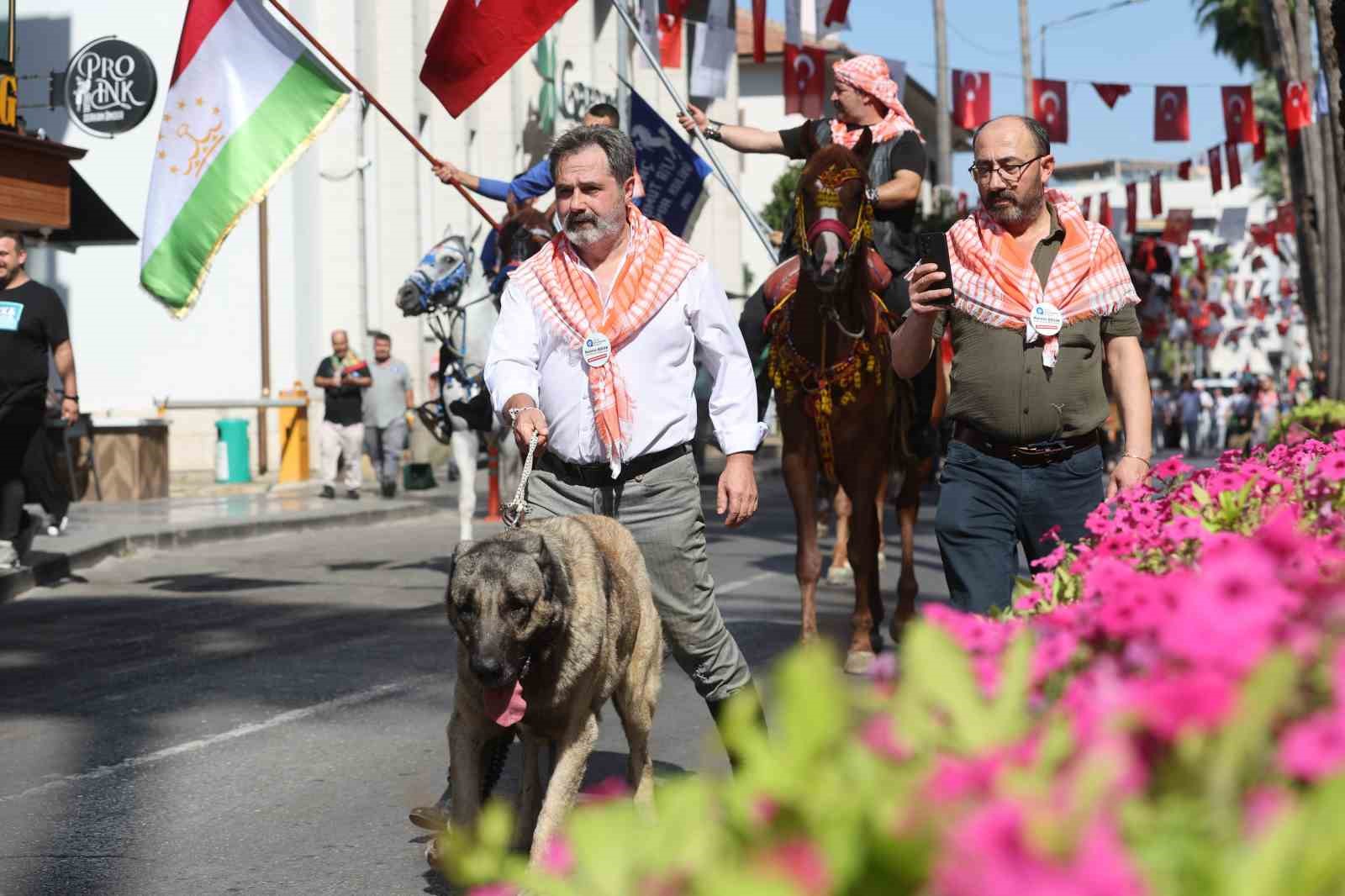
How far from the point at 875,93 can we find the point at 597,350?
4.73m

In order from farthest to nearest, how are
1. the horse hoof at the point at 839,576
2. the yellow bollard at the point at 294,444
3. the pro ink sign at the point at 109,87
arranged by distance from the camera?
the yellow bollard at the point at 294,444 → the pro ink sign at the point at 109,87 → the horse hoof at the point at 839,576

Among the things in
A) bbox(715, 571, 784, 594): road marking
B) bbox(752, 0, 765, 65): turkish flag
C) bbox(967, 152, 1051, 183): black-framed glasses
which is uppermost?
bbox(752, 0, 765, 65): turkish flag

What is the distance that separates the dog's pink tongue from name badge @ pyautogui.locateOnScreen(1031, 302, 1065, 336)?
1.86 metres

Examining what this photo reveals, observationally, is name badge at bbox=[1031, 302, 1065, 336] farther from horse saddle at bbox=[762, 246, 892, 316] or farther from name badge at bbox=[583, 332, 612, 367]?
horse saddle at bbox=[762, 246, 892, 316]

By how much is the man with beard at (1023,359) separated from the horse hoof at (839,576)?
24.0ft

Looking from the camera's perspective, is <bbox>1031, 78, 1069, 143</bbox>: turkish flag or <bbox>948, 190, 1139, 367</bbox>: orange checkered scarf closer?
<bbox>948, 190, 1139, 367</bbox>: orange checkered scarf

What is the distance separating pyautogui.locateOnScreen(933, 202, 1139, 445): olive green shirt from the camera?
216 inches

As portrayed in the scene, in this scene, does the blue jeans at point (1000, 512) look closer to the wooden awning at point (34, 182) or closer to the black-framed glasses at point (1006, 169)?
the black-framed glasses at point (1006, 169)

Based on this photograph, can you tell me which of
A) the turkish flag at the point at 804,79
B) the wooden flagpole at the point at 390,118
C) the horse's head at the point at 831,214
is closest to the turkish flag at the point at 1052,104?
the turkish flag at the point at 804,79

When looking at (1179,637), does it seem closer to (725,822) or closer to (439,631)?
(725,822)

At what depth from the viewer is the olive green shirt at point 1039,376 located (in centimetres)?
548

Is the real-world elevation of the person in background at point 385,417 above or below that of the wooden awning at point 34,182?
below

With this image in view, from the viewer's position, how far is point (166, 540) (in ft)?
56.1

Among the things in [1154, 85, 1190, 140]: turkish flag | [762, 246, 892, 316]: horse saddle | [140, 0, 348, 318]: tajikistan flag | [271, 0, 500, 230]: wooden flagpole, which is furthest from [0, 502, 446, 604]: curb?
[1154, 85, 1190, 140]: turkish flag
